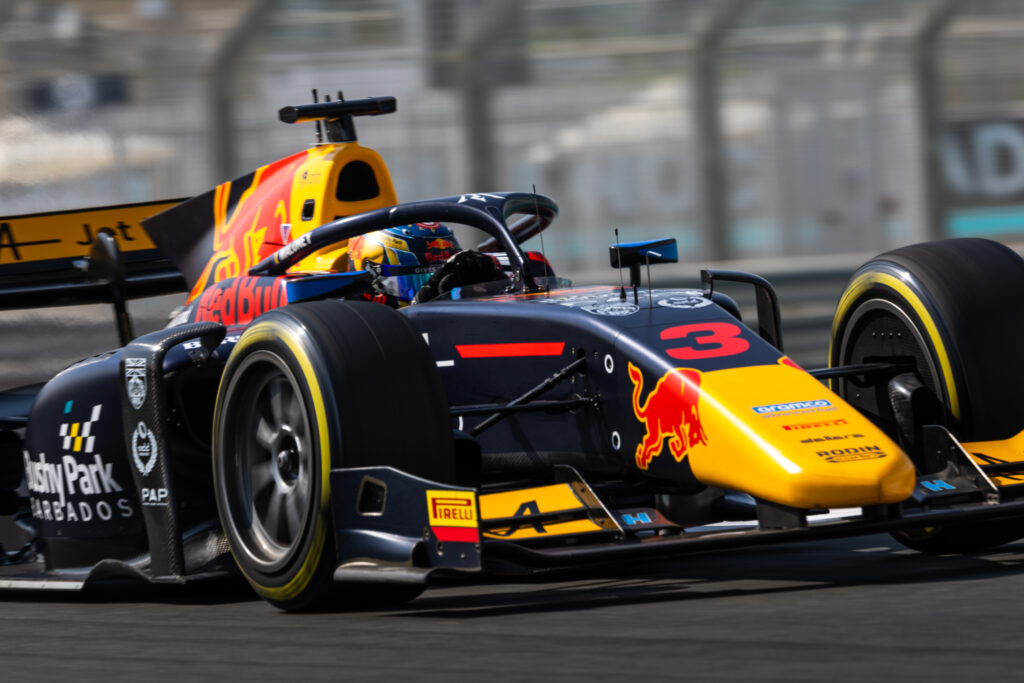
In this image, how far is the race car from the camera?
4781 millimetres

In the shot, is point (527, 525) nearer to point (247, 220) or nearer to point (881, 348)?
point (881, 348)

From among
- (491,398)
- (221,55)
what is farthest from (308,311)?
(221,55)

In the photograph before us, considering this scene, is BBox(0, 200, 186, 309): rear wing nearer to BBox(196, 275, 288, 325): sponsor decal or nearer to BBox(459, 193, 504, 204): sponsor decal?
BBox(196, 275, 288, 325): sponsor decal

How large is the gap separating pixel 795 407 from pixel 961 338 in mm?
1048

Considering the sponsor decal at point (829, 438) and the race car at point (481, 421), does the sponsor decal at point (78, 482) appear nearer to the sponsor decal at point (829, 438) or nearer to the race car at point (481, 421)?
the race car at point (481, 421)

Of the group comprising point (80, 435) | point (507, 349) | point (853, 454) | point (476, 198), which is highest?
point (476, 198)

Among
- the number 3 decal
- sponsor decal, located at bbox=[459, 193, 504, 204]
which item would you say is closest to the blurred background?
sponsor decal, located at bbox=[459, 193, 504, 204]

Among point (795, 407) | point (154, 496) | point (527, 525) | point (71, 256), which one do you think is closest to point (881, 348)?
point (795, 407)

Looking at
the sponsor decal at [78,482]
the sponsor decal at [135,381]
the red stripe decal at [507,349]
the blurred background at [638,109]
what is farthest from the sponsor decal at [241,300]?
the blurred background at [638,109]

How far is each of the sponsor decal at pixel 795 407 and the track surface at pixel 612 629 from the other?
1.70ft

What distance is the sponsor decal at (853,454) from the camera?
4656 mm

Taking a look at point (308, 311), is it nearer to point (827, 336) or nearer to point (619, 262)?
point (619, 262)

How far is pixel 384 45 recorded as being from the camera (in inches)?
436

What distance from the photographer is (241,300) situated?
677cm
